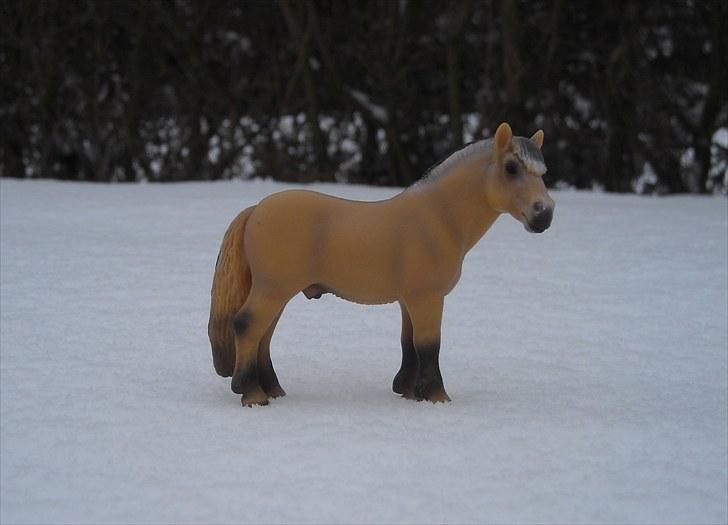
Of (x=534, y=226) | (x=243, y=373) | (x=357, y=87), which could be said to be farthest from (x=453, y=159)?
(x=357, y=87)

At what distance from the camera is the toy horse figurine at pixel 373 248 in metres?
2.31

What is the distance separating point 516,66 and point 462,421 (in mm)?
4448

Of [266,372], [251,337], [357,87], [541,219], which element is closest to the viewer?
[541,219]

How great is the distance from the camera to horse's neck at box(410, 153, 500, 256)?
2367mm

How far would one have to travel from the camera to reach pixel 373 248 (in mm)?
2338

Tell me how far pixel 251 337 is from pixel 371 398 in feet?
1.13

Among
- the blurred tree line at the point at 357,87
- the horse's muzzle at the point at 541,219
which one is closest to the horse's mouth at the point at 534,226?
the horse's muzzle at the point at 541,219

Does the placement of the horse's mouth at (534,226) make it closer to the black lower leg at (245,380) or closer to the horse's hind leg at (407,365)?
the horse's hind leg at (407,365)

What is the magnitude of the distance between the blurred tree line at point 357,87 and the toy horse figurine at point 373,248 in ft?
13.6

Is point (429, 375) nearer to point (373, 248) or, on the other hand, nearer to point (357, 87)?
point (373, 248)

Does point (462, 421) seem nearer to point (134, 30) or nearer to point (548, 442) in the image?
point (548, 442)

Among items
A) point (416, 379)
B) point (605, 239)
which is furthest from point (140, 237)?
point (416, 379)

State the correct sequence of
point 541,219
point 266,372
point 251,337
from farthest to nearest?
point 266,372, point 251,337, point 541,219

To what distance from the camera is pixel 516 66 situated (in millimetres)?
6340
